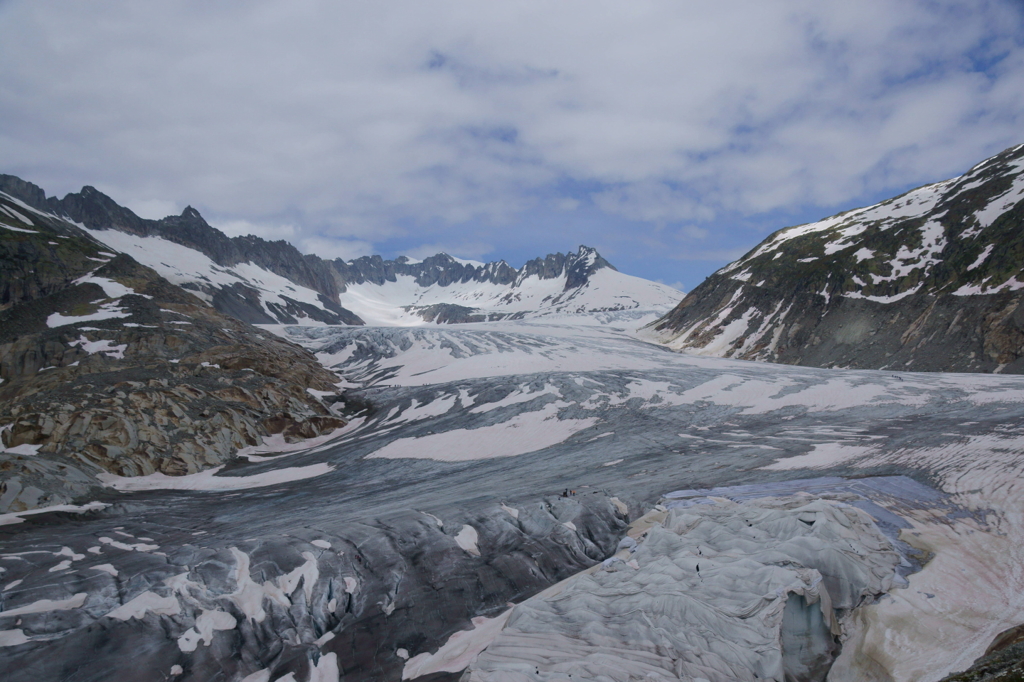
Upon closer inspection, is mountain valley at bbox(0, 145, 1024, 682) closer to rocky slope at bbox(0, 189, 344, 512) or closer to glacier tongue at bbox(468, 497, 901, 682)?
glacier tongue at bbox(468, 497, 901, 682)

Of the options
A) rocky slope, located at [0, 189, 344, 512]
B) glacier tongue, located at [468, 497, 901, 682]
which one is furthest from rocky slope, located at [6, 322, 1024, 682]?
rocky slope, located at [0, 189, 344, 512]

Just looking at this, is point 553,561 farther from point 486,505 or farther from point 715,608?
point 715,608

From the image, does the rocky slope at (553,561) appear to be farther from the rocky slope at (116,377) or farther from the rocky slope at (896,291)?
the rocky slope at (896,291)

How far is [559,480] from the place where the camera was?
28.8 meters

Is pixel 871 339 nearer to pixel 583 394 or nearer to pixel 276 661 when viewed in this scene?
pixel 583 394

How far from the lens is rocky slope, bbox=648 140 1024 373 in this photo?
65.6 m

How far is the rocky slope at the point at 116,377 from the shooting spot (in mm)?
35719

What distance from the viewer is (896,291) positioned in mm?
79750

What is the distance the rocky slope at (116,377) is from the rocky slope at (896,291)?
2876 inches

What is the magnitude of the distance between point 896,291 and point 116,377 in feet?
331

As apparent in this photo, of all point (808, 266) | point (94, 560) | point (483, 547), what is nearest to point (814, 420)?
point (483, 547)

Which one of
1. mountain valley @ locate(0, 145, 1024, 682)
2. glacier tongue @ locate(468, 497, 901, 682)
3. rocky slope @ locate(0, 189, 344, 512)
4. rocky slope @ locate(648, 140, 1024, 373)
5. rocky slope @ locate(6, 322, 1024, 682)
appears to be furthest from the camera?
rocky slope @ locate(648, 140, 1024, 373)

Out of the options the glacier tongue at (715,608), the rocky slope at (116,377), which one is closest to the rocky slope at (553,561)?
the glacier tongue at (715,608)

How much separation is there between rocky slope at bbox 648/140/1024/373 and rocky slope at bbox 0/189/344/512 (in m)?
73.0
